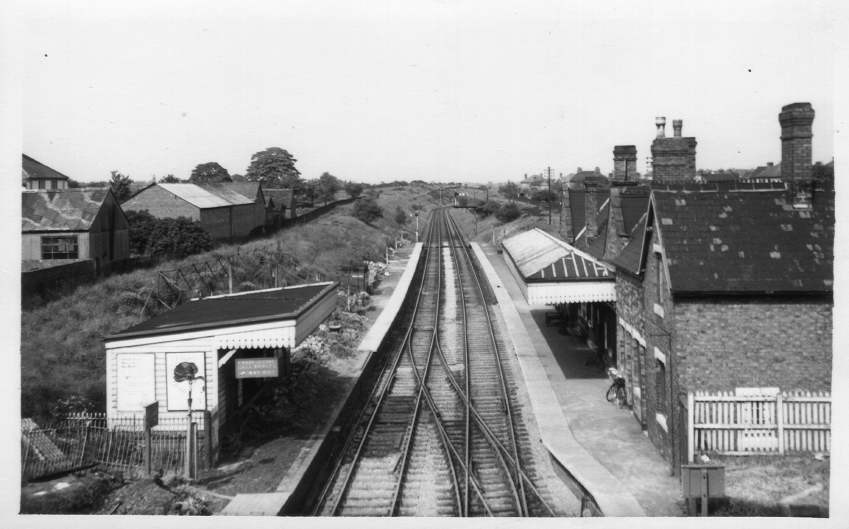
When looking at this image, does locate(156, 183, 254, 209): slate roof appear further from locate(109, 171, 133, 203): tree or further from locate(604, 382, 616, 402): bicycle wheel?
locate(604, 382, 616, 402): bicycle wheel

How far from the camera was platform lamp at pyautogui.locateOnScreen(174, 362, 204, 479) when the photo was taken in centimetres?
1253

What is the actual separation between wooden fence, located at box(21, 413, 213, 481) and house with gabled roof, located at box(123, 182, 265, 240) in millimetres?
32105

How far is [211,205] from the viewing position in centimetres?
4638

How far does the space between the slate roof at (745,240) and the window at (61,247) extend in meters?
24.1

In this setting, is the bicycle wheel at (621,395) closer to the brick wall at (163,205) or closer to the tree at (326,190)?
the brick wall at (163,205)

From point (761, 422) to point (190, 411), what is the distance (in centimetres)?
978

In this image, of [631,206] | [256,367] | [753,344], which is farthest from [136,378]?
[631,206]

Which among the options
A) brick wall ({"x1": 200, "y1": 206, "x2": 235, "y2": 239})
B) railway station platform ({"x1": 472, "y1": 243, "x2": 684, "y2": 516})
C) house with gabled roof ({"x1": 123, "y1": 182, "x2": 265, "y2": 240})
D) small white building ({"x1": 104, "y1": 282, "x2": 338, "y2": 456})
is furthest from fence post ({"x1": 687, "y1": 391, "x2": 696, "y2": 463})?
brick wall ({"x1": 200, "y1": 206, "x2": 235, "y2": 239})

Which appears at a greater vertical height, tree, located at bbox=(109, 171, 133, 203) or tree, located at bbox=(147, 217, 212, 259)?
tree, located at bbox=(109, 171, 133, 203)

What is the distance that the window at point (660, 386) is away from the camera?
45.8 ft

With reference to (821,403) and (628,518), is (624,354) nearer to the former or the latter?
(821,403)

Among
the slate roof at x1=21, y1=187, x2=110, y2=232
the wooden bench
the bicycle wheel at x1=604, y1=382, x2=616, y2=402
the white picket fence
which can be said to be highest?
the slate roof at x1=21, y1=187, x2=110, y2=232

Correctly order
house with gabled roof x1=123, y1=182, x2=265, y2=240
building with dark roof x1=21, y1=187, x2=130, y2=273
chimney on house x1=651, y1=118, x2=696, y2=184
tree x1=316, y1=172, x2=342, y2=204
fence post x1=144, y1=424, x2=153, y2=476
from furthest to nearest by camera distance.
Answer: tree x1=316, y1=172, x2=342, y2=204
house with gabled roof x1=123, y1=182, x2=265, y2=240
building with dark roof x1=21, y1=187, x2=130, y2=273
chimney on house x1=651, y1=118, x2=696, y2=184
fence post x1=144, y1=424, x2=153, y2=476

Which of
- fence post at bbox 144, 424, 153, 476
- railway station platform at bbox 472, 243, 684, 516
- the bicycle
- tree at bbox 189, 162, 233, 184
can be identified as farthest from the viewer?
tree at bbox 189, 162, 233, 184
